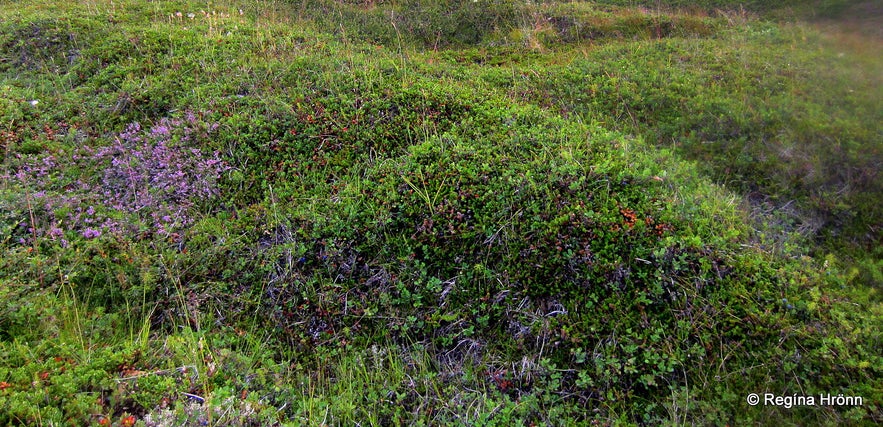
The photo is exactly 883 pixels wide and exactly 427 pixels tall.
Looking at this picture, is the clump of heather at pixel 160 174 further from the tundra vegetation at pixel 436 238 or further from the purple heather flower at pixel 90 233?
the purple heather flower at pixel 90 233

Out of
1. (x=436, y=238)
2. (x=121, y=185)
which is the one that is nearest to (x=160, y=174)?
(x=121, y=185)

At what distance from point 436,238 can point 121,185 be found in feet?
12.2

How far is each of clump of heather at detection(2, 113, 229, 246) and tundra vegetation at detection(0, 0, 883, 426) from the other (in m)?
0.04

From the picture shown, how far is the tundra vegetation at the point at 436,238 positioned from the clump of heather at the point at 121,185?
1.4 inches

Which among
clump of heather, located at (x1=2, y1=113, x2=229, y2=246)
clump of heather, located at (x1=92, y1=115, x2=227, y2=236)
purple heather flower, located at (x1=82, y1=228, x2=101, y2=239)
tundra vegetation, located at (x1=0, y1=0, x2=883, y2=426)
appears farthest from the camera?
clump of heather, located at (x1=92, y1=115, x2=227, y2=236)

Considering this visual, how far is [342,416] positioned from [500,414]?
1.17 meters

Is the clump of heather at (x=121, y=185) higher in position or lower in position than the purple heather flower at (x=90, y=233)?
higher

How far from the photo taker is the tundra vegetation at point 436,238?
3457mm

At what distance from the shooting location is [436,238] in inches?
175

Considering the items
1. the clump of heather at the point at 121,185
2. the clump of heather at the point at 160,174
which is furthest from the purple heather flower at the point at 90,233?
the clump of heather at the point at 160,174

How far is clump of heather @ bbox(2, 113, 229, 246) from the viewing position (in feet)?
15.2

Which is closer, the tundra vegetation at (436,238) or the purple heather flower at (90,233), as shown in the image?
the tundra vegetation at (436,238)

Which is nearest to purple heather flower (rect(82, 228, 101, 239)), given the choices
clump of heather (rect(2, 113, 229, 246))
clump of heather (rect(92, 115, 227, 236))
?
clump of heather (rect(2, 113, 229, 246))

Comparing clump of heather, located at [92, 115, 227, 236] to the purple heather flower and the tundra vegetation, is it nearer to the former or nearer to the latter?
the tundra vegetation
